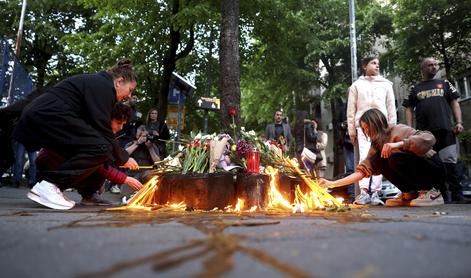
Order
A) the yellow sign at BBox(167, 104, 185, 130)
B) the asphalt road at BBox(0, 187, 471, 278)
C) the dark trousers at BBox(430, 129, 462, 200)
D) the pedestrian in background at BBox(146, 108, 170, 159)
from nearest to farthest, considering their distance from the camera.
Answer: the asphalt road at BBox(0, 187, 471, 278)
the dark trousers at BBox(430, 129, 462, 200)
the pedestrian in background at BBox(146, 108, 170, 159)
the yellow sign at BBox(167, 104, 185, 130)

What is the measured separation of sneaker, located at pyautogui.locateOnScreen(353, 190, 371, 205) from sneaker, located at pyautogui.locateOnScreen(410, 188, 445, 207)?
0.72 m

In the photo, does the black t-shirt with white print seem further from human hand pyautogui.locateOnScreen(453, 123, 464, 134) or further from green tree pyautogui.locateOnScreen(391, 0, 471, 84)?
green tree pyautogui.locateOnScreen(391, 0, 471, 84)

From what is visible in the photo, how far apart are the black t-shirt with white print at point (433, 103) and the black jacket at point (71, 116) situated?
4.46 m

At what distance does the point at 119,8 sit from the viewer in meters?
11.8

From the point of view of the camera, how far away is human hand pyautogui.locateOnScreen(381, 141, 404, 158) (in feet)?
12.9

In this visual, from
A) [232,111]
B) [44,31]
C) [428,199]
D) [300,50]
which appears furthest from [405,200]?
[44,31]

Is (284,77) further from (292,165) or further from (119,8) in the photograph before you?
(292,165)

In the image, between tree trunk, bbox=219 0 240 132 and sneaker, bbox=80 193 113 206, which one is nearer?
sneaker, bbox=80 193 113 206

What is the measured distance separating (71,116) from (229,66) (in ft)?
11.2

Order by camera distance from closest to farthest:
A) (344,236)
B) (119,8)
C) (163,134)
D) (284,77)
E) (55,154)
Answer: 1. (344,236)
2. (55,154)
3. (163,134)
4. (119,8)
5. (284,77)

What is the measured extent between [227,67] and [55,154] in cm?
333

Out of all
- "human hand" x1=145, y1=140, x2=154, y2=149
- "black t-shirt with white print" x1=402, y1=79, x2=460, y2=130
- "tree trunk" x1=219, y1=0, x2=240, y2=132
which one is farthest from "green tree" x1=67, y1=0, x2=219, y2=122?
"black t-shirt with white print" x1=402, y1=79, x2=460, y2=130

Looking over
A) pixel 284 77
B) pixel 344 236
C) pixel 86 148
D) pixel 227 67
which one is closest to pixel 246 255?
pixel 344 236

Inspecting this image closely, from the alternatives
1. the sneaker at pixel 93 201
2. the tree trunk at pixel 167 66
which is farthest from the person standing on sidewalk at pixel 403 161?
the tree trunk at pixel 167 66
